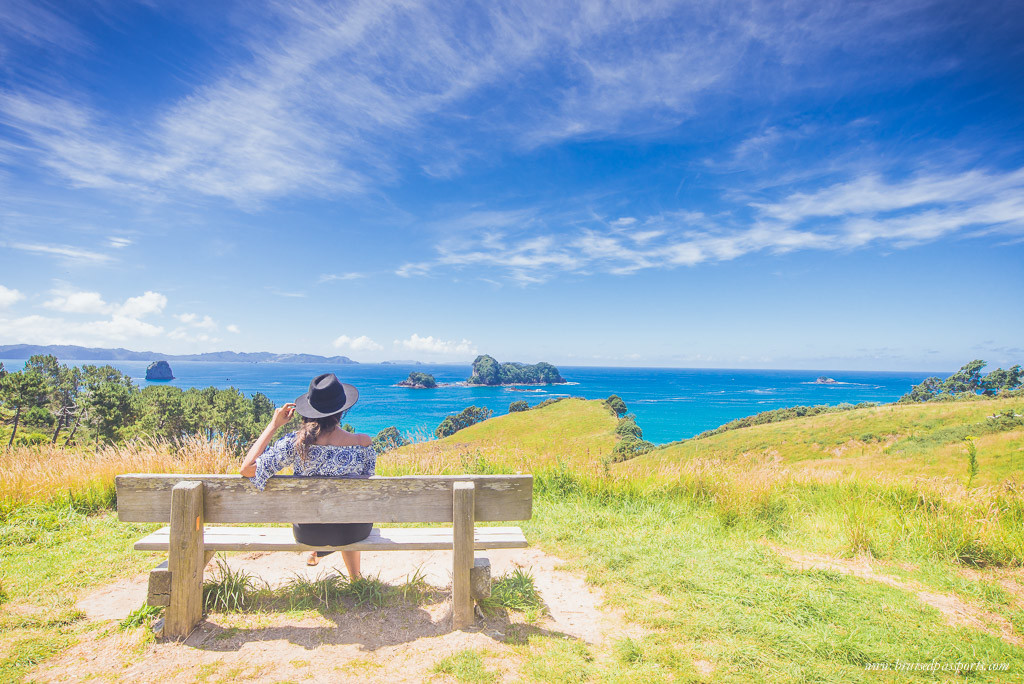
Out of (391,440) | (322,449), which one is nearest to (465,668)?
(322,449)

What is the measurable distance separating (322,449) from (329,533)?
0.59 metres

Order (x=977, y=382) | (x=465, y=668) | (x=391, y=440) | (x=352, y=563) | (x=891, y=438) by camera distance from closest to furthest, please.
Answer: (x=465, y=668) → (x=352, y=563) → (x=391, y=440) → (x=891, y=438) → (x=977, y=382)

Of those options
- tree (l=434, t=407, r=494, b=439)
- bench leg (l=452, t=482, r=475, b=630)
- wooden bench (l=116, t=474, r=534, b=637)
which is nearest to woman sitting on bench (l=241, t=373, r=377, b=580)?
wooden bench (l=116, t=474, r=534, b=637)

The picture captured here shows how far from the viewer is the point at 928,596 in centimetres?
404

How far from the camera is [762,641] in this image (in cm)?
307

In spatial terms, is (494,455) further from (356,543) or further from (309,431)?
(309,431)

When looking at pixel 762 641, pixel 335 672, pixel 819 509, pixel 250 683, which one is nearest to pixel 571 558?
pixel 762 641

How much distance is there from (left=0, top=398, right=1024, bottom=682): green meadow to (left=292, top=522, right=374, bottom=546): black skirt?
0.63 meters

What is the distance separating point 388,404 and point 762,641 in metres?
131

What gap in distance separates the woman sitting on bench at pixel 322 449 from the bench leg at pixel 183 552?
0.33 meters

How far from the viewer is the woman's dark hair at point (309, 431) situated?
132 inches

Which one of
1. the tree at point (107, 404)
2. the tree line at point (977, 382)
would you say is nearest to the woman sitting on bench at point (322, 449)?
the tree at point (107, 404)

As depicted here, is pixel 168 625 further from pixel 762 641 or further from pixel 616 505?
pixel 616 505

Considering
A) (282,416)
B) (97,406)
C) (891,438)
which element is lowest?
(891,438)
